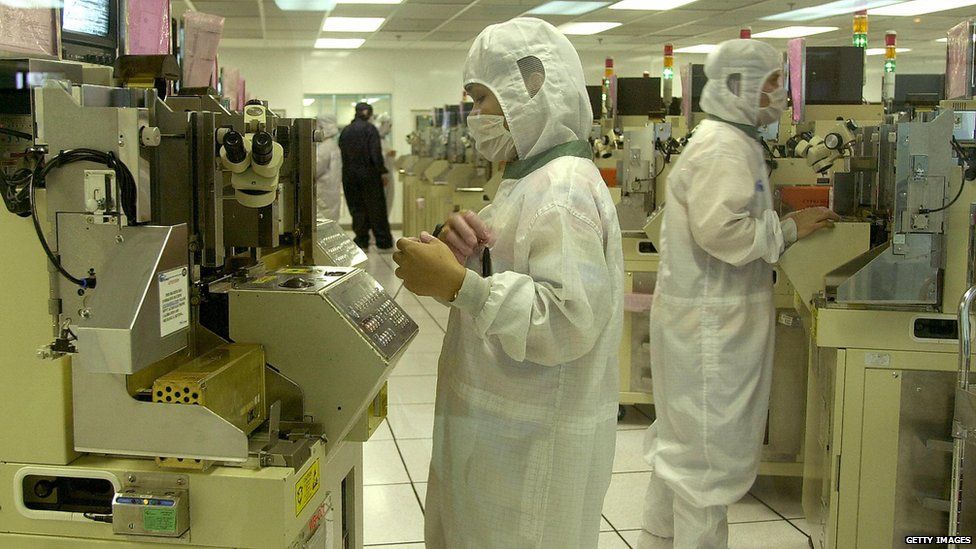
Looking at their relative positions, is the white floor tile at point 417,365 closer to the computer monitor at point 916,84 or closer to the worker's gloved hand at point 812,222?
the worker's gloved hand at point 812,222

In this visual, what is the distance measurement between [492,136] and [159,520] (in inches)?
35.3

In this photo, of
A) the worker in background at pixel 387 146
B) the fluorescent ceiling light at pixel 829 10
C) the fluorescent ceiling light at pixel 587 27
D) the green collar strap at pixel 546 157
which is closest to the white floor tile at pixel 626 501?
the green collar strap at pixel 546 157

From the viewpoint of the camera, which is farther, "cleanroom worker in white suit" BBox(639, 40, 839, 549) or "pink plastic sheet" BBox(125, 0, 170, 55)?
"cleanroom worker in white suit" BBox(639, 40, 839, 549)

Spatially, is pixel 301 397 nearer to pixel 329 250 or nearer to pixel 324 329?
pixel 324 329

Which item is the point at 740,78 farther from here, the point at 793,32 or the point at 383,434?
the point at 793,32

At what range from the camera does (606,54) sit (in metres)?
13.5

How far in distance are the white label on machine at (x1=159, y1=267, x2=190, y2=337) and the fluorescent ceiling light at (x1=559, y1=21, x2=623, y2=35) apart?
9934 millimetres

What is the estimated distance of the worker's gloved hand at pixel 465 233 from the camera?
162cm

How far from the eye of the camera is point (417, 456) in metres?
3.68

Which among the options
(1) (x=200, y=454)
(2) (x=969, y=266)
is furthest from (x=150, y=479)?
(2) (x=969, y=266)

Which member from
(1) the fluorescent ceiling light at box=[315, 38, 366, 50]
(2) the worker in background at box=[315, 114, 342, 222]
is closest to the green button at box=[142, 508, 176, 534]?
(2) the worker in background at box=[315, 114, 342, 222]

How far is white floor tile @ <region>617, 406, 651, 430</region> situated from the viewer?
163 inches

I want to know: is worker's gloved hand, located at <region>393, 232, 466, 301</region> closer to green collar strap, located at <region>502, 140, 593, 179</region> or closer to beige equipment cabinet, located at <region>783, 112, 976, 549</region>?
green collar strap, located at <region>502, 140, 593, 179</region>

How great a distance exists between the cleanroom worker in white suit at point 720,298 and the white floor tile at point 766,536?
0.36 meters
